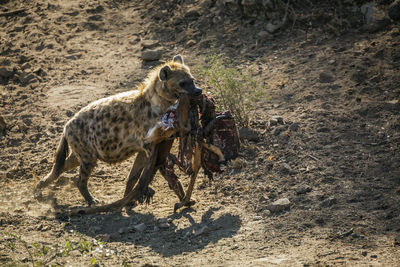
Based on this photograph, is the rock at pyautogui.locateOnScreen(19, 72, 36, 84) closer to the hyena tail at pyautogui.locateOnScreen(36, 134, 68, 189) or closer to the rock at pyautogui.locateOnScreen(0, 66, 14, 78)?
the rock at pyautogui.locateOnScreen(0, 66, 14, 78)

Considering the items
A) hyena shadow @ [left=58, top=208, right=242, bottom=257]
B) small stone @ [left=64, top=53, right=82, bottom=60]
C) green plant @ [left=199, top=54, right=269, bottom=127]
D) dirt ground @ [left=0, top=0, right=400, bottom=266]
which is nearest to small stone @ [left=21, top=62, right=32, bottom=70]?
dirt ground @ [left=0, top=0, right=400, bottom=266]

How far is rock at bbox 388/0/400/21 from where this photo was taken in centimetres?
725

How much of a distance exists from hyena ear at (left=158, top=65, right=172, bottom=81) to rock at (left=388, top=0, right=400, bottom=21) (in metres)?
3.80

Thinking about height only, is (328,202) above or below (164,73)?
below

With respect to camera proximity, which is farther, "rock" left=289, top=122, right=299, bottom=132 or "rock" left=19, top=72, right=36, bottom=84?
"rock" left=19, top=72, right=36, bottom=84

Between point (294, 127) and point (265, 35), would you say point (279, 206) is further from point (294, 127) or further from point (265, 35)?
point (265, 35)

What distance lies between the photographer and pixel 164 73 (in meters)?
5.18

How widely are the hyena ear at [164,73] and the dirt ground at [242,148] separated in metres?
1.17

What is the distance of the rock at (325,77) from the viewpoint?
663 cm

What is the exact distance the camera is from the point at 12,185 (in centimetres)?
614

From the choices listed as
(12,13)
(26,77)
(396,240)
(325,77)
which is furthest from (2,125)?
(396,240)

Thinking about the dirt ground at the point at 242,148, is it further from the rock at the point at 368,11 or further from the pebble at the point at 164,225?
the rock at the point at 368,11

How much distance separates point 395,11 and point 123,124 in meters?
4.26

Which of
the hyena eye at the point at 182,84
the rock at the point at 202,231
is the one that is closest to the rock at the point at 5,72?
the hyena eye at the point at 182,84
